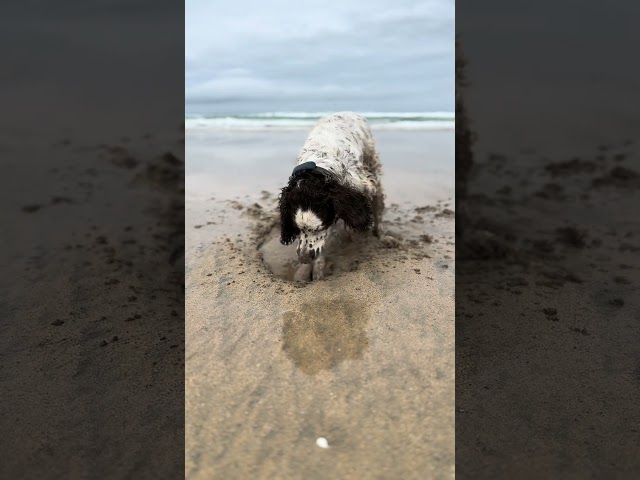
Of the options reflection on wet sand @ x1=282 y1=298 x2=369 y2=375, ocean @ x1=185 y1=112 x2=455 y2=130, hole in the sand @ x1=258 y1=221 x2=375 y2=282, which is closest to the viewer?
reflection on wet sand @ x1=282 y1=298 x2=369 y2=375

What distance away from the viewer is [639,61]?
971 centimetres

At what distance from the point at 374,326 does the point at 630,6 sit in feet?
32.7

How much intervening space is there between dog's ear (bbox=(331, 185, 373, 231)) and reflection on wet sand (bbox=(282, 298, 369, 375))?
2.43 feet

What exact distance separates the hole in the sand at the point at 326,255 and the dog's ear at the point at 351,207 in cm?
47

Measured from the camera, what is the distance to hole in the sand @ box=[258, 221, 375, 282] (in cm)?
495

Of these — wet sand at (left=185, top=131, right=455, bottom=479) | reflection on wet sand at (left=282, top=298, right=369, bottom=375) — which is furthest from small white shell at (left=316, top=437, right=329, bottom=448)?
reflection on wet sand at (left=282, top=298, right=369, bottom=375)

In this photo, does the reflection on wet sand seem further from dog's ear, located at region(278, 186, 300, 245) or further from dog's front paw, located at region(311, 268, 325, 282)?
dog's ear, located at region(278, 186, 300, 245)

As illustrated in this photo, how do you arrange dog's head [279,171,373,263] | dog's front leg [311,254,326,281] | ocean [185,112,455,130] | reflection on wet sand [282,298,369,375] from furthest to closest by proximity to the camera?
ocean [185,112,455,130]
dog's front leg [311,254,326,281]
dog's head [279,171,373,263]
reflection on wet sand [282,298,369,375]

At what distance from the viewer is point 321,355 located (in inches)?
142

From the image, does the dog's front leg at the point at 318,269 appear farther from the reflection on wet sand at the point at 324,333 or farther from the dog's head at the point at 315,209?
the reflection on wet sand at the point at 324,333

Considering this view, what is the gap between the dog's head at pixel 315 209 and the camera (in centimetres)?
439

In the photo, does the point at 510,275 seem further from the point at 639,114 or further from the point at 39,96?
Result: the point at 39,96


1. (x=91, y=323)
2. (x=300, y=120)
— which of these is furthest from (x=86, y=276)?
(x=300, y=120)

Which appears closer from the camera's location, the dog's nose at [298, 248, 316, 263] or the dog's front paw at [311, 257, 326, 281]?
the dog's nose at [298, 248, 316, 263]
